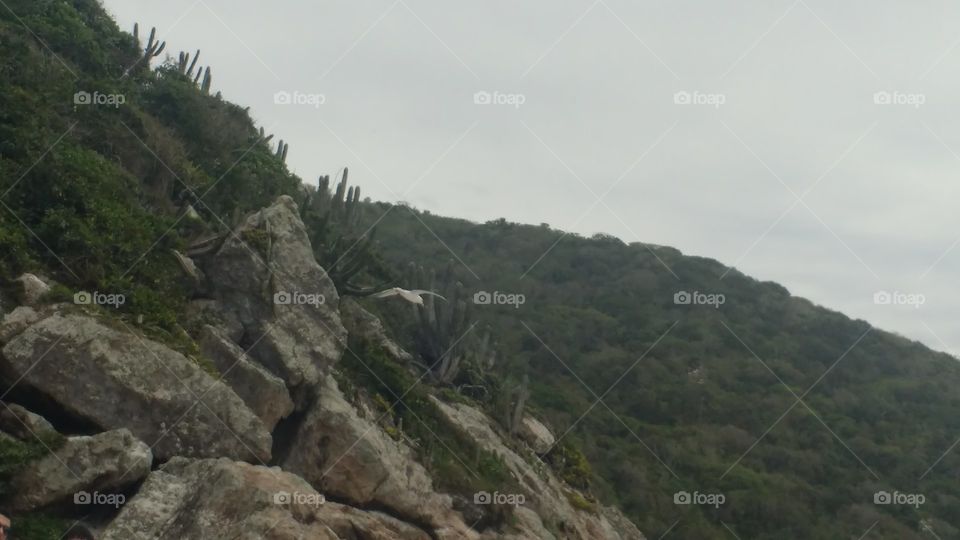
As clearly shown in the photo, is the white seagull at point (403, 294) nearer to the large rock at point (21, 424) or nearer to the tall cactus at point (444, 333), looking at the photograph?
the tall cactus at point (444, 333)

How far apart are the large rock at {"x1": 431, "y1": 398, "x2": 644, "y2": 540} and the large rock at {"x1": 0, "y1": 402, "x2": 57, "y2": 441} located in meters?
6.57

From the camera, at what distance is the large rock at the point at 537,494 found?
45.7 feet

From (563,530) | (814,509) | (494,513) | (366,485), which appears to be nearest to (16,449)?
(366,485)

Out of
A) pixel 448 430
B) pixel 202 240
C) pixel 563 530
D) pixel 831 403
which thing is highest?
pixel 831 403

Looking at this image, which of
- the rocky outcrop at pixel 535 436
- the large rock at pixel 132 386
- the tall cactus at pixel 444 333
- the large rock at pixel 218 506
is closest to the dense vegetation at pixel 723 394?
the rocky outcrop at pixel 535 436

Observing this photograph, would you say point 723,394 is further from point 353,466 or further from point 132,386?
point 132,386

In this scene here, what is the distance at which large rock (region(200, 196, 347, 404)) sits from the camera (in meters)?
11.4

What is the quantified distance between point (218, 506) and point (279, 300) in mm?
3909

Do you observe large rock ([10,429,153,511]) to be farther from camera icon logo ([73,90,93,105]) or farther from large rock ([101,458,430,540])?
camera icon logo ([73,90,93,105])

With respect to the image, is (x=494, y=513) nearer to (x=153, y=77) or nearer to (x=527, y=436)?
(x=527, y=436)

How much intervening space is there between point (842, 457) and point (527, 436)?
15.9 meters

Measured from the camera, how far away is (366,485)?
11.1 metres

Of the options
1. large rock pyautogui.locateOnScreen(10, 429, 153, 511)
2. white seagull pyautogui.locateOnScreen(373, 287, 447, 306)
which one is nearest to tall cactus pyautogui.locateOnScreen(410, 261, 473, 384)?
white seagull pyautogui.locateOnScreen(373, 287, 447, 306)

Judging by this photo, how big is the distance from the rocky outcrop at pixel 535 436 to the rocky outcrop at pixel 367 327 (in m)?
2.92
